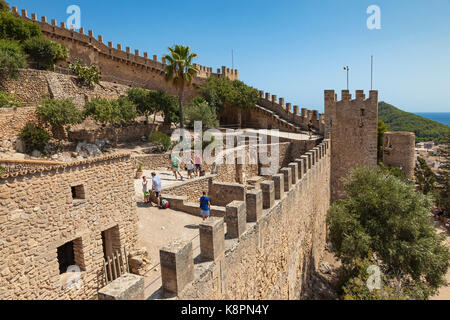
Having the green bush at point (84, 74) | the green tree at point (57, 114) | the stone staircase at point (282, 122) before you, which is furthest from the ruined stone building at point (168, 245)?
the green bush at point (84, 74)

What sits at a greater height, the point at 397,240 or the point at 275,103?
the point at 275,103

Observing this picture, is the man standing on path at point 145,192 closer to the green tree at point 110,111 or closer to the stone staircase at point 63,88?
the green tree at point 110,111

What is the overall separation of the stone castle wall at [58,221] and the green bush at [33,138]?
1018cm

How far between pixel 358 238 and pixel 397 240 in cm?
122

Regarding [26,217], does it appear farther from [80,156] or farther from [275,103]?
[275,103]

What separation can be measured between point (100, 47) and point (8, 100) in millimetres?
13649

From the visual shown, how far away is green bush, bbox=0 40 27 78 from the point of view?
715 inches

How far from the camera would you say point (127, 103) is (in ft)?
66.1
